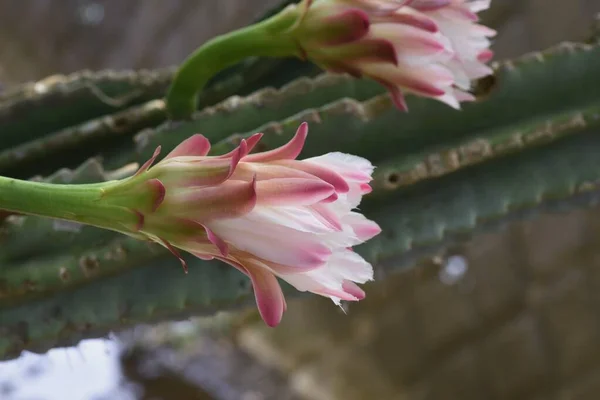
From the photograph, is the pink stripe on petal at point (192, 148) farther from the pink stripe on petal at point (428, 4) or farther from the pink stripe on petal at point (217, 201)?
the pink stripe on petal at point (428, 4)

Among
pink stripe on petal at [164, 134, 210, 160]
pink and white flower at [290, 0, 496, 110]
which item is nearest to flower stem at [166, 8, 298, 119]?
pink and white flower at [290, 0, 496, 110]

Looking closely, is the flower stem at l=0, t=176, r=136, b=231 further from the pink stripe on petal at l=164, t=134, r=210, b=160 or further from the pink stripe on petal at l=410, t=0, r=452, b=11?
the pink stripe on petal at l=410, t=0, r=452, b=11

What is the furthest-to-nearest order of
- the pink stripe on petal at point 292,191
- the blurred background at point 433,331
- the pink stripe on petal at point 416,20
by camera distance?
the blurred background at point 433,331 → the pink stripe on petal at point 416,20 → the pink stripe on petal at point 292,191

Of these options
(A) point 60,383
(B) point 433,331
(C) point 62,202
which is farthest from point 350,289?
(B) point 433,331

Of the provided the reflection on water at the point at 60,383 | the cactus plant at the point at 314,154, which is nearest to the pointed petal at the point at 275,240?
the cactus plant at the point at 314,154

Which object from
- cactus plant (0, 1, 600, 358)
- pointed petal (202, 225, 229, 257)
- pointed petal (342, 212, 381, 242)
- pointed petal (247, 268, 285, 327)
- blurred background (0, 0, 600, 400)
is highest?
pointed petal (202, 225, 229, 257)

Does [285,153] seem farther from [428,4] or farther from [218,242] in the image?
[428,4]

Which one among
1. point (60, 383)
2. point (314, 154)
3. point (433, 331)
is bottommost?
point (433, 331)
